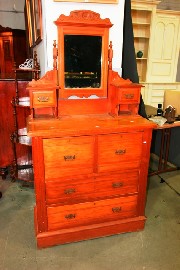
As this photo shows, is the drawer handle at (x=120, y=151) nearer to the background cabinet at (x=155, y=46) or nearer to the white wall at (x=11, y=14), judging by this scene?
the background cabinet at (x=155, y=46)

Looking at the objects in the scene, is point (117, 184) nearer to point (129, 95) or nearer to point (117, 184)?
point (117, 184)

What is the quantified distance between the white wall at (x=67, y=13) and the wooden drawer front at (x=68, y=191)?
1.06m

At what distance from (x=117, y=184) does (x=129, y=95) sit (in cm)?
83

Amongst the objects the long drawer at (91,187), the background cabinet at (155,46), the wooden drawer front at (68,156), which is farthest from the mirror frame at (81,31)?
the background cabinet at (155,46)

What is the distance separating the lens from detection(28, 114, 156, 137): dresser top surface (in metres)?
1.77

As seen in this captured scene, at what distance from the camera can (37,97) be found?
1.97 m

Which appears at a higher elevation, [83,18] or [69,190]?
[83,18]

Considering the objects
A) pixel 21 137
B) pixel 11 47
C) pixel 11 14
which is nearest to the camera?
pixel 21 137

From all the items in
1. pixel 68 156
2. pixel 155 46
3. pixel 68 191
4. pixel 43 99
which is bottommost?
pixel 68 191

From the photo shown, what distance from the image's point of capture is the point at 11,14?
18.3 ft

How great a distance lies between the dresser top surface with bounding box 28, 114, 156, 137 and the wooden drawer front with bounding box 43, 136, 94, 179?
0.25 feet

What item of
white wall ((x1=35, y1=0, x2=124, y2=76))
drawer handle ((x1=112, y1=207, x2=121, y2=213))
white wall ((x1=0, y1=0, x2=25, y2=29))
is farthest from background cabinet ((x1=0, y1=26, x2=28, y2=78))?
drawer handle ((x1=112, y1=207, x2=121, y2=213))

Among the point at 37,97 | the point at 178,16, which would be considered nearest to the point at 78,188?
the point at 37,97

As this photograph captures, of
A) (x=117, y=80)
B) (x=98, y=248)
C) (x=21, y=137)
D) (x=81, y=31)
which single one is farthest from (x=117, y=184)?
(x=21, y=137)
